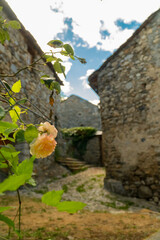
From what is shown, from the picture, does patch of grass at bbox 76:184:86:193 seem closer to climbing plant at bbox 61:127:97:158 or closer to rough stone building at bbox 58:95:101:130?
climbing plant at bbox 61:127:97:158

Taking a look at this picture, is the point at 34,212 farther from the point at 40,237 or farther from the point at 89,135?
the point at 89,135

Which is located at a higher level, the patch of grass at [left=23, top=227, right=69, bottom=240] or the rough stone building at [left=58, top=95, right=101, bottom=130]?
the rough stone building at [left=58, top=95, right=101, bottom=130]

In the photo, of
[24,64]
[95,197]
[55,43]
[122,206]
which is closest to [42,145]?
[55,43]

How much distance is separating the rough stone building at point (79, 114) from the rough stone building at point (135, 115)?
10.5 m

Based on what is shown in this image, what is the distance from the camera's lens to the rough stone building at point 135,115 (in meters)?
4.01

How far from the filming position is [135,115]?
175 inches

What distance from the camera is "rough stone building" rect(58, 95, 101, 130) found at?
51.9 feet

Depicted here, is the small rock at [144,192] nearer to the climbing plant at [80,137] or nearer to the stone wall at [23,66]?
the stone wall at [23,66]

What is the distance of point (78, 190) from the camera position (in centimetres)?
512

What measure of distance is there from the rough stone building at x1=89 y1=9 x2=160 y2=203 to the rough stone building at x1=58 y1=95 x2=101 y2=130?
10.5m

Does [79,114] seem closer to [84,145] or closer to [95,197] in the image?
[84,145]

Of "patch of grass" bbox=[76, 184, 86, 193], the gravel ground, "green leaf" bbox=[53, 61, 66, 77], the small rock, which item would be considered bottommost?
"patch of grass" bbox=[76, 184, 86, 193]

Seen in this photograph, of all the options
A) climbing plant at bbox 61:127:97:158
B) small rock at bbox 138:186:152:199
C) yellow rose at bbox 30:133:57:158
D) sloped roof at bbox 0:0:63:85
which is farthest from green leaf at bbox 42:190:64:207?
climbing plant at bbox 61:127:97:158

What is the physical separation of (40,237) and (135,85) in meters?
4.15
